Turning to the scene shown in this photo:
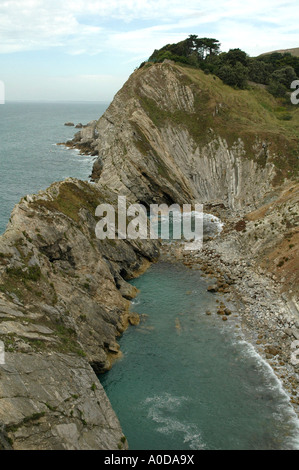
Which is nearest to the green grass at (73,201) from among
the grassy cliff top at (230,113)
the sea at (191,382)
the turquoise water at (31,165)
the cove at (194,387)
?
the sea at (191,382)

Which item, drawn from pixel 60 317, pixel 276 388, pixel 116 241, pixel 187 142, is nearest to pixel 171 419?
pixel 276 388

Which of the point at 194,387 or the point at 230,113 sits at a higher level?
the point at 230,113

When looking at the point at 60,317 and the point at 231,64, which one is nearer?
the point at 60,317

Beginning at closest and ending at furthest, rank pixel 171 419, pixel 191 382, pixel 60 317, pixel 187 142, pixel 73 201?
1. pixel 171 419
2. pixel 60 317
3. pixel 191 382
4. pixel 73 201
5. pixel 187 142

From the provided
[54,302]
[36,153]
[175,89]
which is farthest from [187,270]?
[36,153]

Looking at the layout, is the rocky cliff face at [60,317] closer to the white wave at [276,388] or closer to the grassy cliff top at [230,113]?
the white wave at [276,388]

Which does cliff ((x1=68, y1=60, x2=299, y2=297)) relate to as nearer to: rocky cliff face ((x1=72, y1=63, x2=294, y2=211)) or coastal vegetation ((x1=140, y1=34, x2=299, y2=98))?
rocky cliff face ((x1=72, y1=63, x2=294, y2=211))

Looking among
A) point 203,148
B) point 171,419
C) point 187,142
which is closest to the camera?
point 171,419

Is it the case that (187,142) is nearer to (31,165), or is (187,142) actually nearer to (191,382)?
(31,165)
